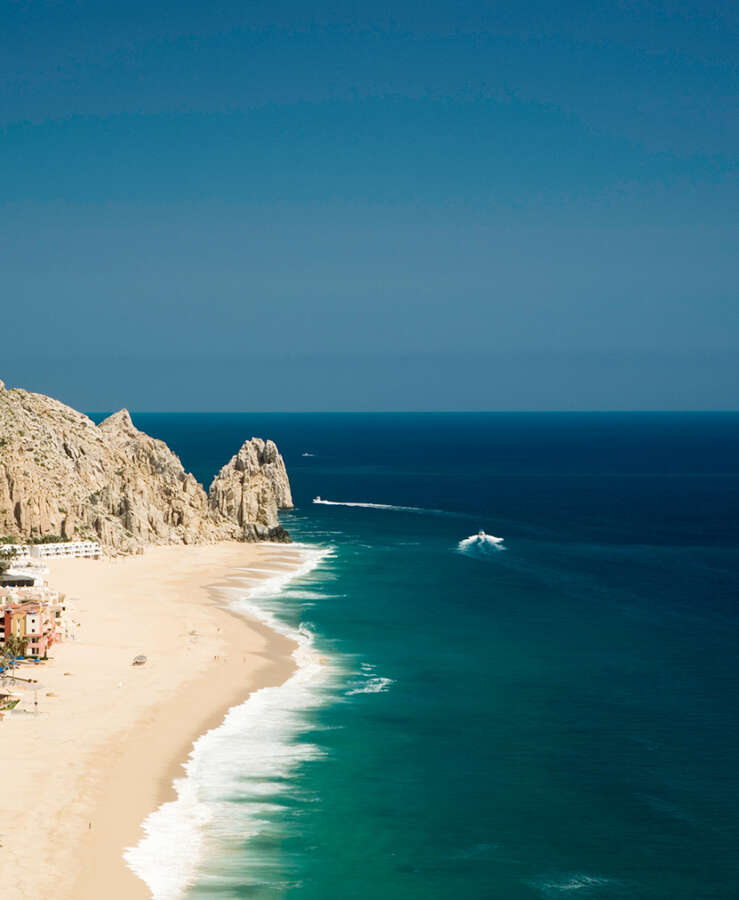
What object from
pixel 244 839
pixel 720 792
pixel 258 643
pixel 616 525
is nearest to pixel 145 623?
pixel 258 643

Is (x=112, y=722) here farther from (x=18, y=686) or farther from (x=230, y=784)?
(x=230, y=784)

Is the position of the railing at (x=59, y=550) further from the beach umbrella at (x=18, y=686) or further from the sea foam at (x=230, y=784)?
the sea foam at (x=230, y=784)

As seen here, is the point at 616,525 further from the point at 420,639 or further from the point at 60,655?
the point at 60,655

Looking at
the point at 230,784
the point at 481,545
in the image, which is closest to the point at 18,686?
the point at 230,784

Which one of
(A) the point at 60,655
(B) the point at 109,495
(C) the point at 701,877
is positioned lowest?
(C) the point at 701,877

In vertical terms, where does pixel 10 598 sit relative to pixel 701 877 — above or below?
above

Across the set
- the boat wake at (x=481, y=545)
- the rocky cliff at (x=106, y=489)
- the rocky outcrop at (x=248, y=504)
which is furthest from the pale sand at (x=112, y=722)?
the boat wake at (x=481, y=545)
